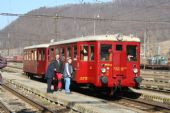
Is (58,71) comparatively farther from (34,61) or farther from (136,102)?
(34,61)

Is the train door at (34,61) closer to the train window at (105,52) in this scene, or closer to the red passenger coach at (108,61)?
the red passenger coach at (108,61)

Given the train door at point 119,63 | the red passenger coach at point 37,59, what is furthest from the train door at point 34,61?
the train door at point 119,63

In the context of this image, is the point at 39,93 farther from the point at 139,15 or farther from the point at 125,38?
the point at 139,15

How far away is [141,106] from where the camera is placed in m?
17.9

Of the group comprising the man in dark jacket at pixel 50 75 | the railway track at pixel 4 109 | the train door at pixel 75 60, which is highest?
Result: the train door at pixel 75 60

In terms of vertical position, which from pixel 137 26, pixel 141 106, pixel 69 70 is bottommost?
pixel 141 106

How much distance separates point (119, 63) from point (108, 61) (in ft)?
1.66

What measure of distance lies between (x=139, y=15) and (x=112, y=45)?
177m

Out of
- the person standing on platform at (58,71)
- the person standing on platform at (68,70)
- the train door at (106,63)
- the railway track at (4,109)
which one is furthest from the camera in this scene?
the person standing on platform at (58,71)

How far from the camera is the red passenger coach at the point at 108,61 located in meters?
19.6

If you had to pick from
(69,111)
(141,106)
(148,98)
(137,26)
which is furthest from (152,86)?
(137,26)

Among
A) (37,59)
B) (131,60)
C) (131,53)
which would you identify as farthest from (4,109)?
(37,59)

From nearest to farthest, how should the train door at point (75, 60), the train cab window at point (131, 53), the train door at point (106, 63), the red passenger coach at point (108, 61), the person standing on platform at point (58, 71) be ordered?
the train door at point (106, 63) < the red passenger coach at point (108, 61) < the train cab window at point (131, 53) < the train door at point (75, 60) < the person standing on platform at point (58, 71)

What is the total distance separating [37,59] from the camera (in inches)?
1286
